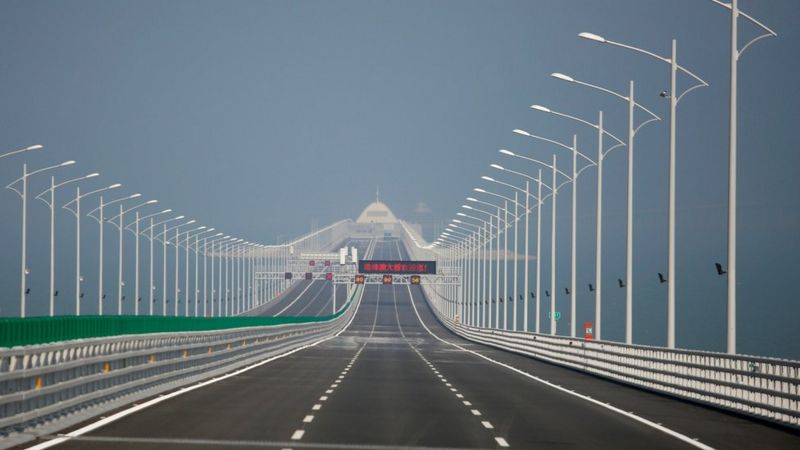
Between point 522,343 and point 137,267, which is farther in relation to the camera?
point 137,267

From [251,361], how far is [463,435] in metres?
30.9

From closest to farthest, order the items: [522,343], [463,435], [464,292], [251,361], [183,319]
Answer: [463,435], [183,319], [251,361], [522,343], [464,292]

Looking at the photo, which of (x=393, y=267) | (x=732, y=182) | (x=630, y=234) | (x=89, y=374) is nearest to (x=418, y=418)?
(x=89, y=374)

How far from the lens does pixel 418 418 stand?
25.5 metres

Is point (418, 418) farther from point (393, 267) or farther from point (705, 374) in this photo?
point (393, 267)

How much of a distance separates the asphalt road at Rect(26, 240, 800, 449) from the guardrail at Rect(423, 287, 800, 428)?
1.53 ft

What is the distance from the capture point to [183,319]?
130ft

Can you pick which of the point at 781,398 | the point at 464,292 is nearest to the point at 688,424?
the point at 781,398

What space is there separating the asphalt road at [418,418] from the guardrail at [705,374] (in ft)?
1.53

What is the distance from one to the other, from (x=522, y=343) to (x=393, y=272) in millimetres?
110288

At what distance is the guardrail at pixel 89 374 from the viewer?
19788 millimetres

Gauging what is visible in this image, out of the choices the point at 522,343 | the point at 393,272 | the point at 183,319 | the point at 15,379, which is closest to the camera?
the point at 15,379

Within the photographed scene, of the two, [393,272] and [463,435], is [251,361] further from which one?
[393,272]

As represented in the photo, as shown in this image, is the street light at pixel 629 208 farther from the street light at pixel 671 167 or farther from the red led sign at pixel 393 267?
the red led sign at pixel 393 267
